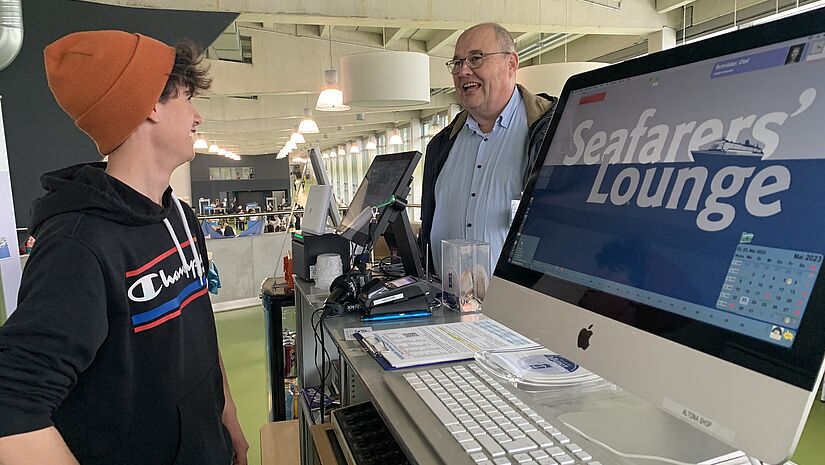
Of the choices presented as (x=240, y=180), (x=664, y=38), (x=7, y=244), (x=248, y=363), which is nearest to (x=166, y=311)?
(x=7, y=244)

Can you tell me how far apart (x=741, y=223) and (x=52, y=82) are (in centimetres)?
120

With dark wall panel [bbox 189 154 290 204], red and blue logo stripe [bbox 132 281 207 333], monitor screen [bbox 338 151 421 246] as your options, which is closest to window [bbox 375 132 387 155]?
dark wall panel [bbox 189 154 290 204]

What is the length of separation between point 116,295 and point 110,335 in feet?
0.24

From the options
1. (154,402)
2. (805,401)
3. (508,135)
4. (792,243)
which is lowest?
(154,402)

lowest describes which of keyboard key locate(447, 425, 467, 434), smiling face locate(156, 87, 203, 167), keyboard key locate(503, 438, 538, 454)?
keyboard key locate(503, 438, 538, 454)

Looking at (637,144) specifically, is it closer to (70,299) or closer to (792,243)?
(792,243)

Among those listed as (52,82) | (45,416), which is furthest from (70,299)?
(52,82)

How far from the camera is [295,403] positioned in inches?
108

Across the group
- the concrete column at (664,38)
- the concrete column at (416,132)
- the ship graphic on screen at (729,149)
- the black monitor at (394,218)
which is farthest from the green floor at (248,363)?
the concrete column at (416,132)

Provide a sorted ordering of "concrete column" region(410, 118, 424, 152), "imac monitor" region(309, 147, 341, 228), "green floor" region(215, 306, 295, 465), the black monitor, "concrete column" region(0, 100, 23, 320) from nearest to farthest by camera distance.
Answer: the black monitor → "imac monitor" region(309, 147, 341, 228) → "concrete column" region(0, 100, 23, 320) → "green floor" region(215, 306, 295, 465) → "concrete column" region(410, 118, 424, 152)

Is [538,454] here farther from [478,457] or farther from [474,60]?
[474,60]

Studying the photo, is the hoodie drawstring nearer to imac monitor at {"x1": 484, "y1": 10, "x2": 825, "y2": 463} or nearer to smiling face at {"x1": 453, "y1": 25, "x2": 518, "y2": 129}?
imac monitor at {"x1": 484, "y1": 10, "x2": 825, "y2": 463}

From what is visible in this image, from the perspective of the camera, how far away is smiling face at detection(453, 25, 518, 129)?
205 cm

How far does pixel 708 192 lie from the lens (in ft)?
2.10
